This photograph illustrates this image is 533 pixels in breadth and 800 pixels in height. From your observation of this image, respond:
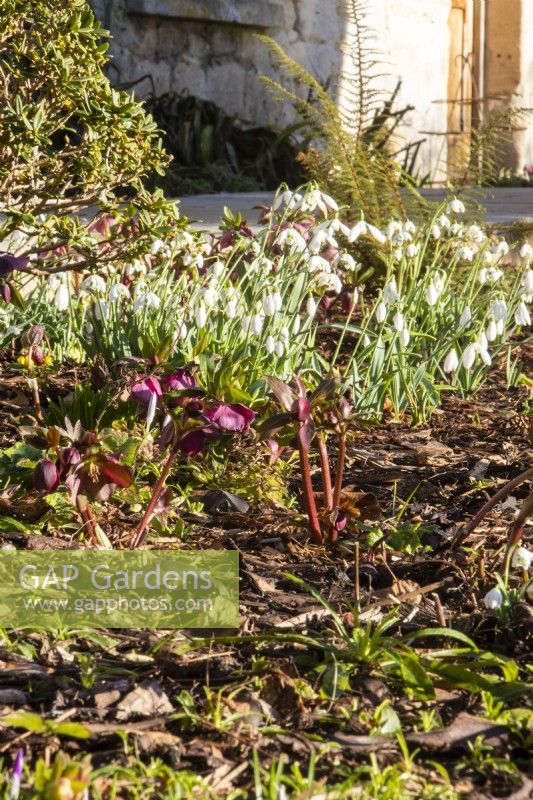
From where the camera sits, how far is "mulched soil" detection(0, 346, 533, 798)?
5.32ft

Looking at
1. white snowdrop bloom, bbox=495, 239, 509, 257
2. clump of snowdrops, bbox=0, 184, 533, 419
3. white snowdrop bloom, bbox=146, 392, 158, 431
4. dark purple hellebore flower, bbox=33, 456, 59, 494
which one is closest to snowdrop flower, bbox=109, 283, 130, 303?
clump of snowdrops, bbox=0, 184, 533, 419

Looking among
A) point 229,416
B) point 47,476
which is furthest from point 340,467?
point 47,476

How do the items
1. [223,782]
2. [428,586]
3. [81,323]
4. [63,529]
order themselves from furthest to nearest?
[81,323], [63,529], [428,586], [223,782]

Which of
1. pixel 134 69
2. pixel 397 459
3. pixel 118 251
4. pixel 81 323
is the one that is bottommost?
pixel 397 459

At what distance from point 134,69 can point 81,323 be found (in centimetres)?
544

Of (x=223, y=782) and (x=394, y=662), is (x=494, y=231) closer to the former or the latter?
(x=394, y=662)

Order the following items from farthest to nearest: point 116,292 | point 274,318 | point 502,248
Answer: point 502,248, point 274,318, point 116,292

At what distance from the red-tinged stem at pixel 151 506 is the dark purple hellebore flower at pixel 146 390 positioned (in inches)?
19.1

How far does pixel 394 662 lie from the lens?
1.83m

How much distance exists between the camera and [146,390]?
9.18 feet

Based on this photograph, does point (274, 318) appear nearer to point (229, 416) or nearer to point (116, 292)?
point (116, 292)

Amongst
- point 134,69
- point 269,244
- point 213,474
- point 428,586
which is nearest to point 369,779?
point 428,586

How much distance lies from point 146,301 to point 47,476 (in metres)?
1.22

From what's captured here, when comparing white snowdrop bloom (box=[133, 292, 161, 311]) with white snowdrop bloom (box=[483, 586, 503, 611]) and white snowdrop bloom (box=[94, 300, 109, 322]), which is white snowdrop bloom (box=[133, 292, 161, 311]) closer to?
white snowdrop bloom (box=[94, 300, 109, 322])
